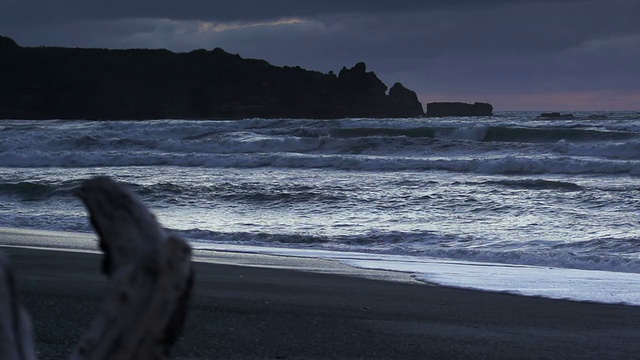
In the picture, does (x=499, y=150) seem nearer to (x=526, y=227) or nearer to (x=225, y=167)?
(x=225, y=167)

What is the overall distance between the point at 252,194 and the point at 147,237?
1259 centimetres

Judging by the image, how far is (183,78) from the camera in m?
79.1

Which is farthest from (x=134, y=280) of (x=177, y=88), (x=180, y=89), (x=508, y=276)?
(x=177, y=88)

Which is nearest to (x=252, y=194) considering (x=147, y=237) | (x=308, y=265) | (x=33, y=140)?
(x=308, y=265)

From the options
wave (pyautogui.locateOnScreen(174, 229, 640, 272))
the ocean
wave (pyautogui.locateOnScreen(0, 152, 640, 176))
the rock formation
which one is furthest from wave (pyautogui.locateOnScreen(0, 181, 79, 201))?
the rock formation

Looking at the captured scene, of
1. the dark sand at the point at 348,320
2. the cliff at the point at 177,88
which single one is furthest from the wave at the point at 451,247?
the cliff at the point at 177,88

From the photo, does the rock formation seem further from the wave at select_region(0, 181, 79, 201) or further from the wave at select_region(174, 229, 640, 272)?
the wave at select_region(174, 229, 640, 272)

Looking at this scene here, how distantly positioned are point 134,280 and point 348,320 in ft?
10.8

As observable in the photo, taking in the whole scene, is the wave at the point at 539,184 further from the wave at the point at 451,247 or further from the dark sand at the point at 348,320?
the dark sand at the point at 348,320

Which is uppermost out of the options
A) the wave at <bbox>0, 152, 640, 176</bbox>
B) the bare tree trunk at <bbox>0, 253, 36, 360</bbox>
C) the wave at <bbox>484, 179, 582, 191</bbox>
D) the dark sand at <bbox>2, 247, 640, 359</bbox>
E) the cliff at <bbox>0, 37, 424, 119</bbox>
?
the cliff at <bbox>0, 37, 424, 119</bbox>

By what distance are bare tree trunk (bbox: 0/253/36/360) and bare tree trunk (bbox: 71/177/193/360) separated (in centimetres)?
9

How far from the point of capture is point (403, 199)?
13.5 metres

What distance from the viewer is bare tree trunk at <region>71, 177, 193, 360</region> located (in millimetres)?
1498

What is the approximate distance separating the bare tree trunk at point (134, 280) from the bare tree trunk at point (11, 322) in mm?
93
